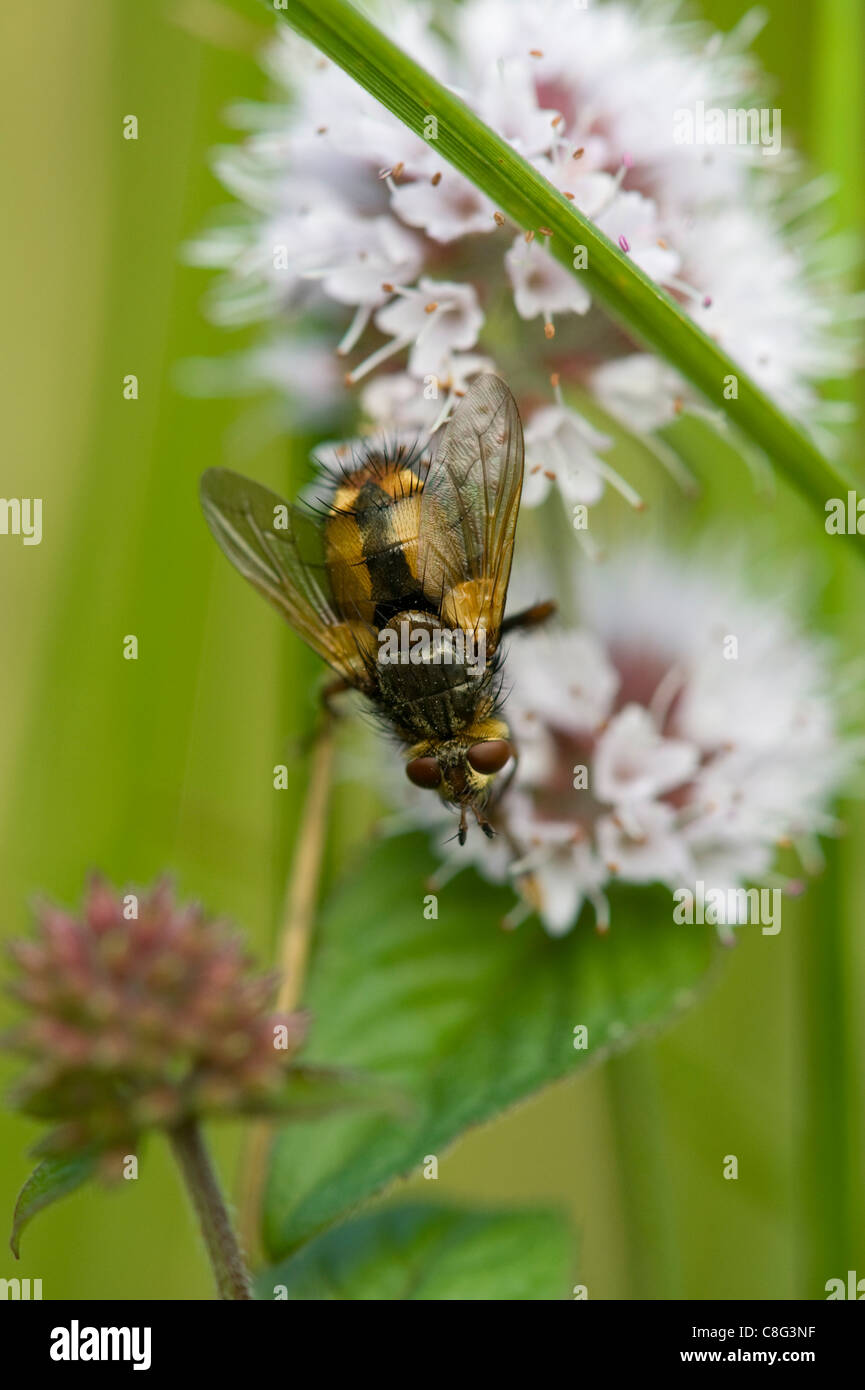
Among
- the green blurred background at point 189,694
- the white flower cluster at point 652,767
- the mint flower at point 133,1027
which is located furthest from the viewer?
the green blurred background at point 189,694

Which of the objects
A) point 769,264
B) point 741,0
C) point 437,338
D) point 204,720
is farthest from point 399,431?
point 741,0

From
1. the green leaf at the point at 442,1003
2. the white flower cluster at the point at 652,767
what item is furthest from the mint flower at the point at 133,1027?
the white flower cluster at the point at 652,767

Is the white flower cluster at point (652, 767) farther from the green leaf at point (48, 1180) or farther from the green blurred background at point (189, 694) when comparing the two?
the green leaf at point (48, 1180)

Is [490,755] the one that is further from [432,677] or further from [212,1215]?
[212,1215]

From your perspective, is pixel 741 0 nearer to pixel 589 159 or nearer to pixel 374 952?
pixel 589 159

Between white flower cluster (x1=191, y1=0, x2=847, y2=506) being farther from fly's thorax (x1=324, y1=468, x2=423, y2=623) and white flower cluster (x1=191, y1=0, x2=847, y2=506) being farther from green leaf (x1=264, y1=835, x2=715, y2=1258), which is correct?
green leaf (x1=264, y1=835, x2=715, y2=1258)

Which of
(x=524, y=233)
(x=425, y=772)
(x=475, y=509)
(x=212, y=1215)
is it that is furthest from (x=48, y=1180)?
(x=524, y=233)
